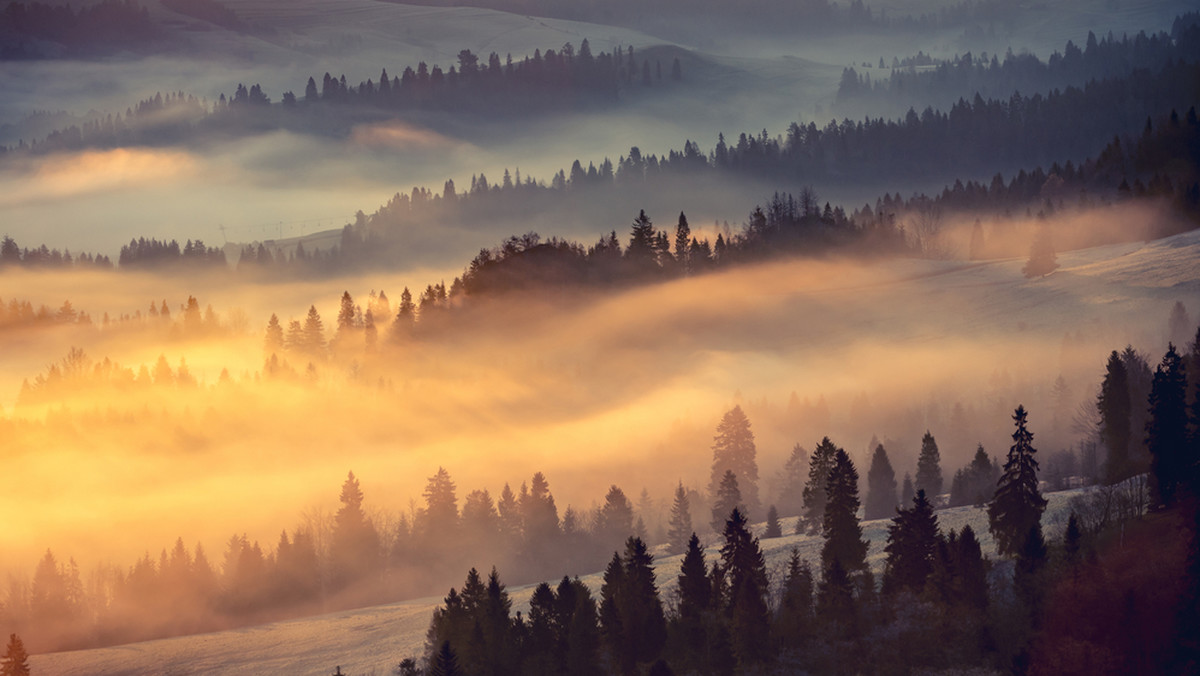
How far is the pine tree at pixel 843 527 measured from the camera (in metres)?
101

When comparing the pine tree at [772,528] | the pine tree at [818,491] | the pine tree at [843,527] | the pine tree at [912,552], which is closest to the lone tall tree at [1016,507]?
the pine tree at [912,552]

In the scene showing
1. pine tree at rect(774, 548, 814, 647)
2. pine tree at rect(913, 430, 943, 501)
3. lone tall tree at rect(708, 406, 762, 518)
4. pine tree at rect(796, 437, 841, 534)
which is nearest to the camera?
pine tree at rect(774, 548, 814, 647)

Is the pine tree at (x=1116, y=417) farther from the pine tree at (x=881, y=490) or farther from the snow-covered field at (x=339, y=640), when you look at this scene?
the pine tree at (x=881, y=490)

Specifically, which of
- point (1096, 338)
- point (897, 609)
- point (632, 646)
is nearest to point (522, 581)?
point (632, 646)

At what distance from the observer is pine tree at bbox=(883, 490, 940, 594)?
96375 mm

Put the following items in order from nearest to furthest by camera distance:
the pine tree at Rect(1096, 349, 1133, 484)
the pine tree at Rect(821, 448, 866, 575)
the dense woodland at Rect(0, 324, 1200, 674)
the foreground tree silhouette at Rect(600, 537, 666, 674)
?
the dense woodland at Rect(0, 324, 1200, 674), the foreground tree silhouette at Rect(600, 537, 666, 674), the pine tree at Rect(821, 448, 866, 575), the pine tree at Rect(1096, 349, 1133, 484)

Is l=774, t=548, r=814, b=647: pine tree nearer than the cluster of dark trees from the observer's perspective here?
No

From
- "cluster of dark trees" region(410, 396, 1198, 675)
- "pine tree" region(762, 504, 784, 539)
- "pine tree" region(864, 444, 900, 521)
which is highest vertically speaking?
"pine tree" region(864, 444, 900, 521)

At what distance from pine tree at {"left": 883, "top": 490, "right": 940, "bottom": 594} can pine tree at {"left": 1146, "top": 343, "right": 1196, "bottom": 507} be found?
55.8 ft

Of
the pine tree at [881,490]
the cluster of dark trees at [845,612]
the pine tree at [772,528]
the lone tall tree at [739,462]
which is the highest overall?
the lone tall tree at [739,462]

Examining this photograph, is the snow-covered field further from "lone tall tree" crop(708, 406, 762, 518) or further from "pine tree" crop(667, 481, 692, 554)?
"lone tall tree" crop(708, 406, 762, 518)

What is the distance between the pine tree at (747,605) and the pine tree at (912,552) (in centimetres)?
966

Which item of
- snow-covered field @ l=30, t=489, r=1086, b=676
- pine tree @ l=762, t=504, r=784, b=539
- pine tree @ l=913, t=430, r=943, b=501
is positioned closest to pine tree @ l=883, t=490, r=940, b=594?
snow-covered field @ l=30, t=489, r=1086, b=676

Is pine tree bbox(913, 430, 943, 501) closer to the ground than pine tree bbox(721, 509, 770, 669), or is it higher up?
higher up
